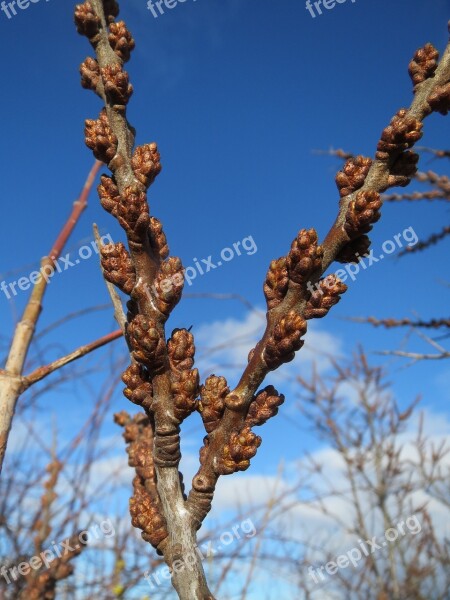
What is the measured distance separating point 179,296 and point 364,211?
40 centimetres

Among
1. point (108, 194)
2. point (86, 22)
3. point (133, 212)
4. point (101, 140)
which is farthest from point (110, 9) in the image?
point (133, 212)

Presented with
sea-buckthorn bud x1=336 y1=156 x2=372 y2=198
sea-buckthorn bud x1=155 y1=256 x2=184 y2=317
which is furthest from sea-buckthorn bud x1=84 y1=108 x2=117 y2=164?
sea-buckthorn bud x1=336 y1=156 x2=372 y2=198

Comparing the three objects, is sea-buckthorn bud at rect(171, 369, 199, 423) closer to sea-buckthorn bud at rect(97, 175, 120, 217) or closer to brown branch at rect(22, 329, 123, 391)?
sea-buckthorn bud at rect(97, 175, 120, 217)

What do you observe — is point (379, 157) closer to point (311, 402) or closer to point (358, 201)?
point (358, 201)

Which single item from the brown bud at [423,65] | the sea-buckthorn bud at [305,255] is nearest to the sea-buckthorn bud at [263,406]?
the sea-buckthorn bud at [305,255]

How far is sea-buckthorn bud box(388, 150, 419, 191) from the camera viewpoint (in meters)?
1.16

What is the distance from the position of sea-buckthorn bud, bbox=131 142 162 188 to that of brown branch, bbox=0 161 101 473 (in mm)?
809

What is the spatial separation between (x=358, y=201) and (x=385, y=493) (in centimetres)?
1115

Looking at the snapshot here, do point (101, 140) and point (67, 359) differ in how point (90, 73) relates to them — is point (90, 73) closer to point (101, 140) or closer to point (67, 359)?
point (101, 140)

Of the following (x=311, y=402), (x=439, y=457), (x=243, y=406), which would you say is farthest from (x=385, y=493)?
(x=243, y=406)

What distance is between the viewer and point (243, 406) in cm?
111

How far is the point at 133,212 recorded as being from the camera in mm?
1101

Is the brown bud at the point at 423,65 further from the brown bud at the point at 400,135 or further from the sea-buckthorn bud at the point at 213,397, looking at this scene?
the sea-buckthorn bud at the point at 213,397

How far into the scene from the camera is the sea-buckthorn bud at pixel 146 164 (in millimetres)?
1179
